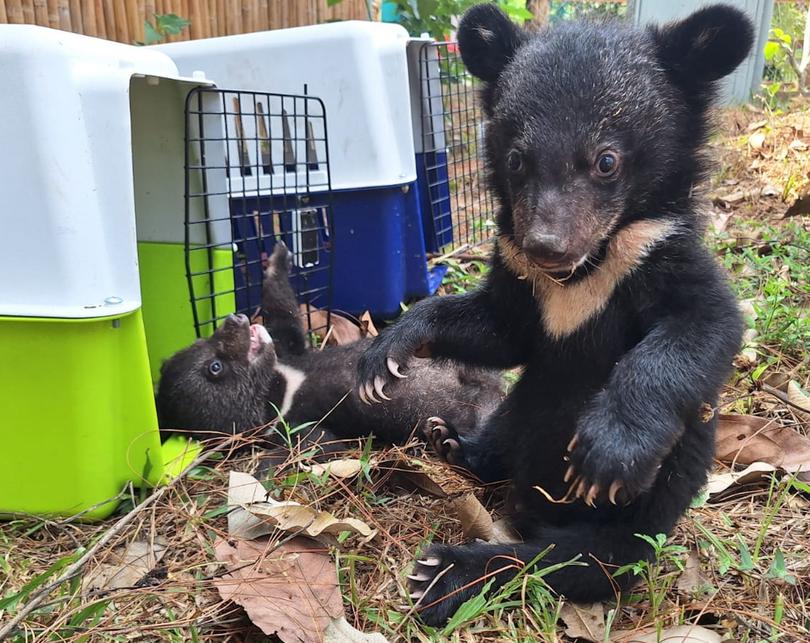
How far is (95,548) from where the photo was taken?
2516mm

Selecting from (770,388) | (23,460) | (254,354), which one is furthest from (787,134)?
(23,460)

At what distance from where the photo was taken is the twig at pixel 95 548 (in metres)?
2.09

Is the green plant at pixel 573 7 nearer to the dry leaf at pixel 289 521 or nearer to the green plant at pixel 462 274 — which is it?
the green plant at pixel 462 274

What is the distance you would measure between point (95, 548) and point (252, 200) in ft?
7.23

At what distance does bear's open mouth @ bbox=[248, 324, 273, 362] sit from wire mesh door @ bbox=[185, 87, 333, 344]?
16 centimetres

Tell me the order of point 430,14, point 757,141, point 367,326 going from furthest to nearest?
point 757,141 < point 430,14 < point 367,326

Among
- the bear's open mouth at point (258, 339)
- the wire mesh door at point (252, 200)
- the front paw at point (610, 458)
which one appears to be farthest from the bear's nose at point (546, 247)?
the bear's open mouth at point (258, 339)

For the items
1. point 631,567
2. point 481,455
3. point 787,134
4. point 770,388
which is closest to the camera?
Result: point 631,567

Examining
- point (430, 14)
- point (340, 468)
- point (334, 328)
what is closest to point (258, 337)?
point (334, 328)

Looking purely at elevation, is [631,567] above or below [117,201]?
below

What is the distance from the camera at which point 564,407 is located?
2514 millimetres

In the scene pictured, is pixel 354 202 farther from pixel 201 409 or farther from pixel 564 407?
pixel 564 407

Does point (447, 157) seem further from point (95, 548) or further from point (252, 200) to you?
point (95, 548)

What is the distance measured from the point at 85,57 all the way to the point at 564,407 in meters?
2.02
